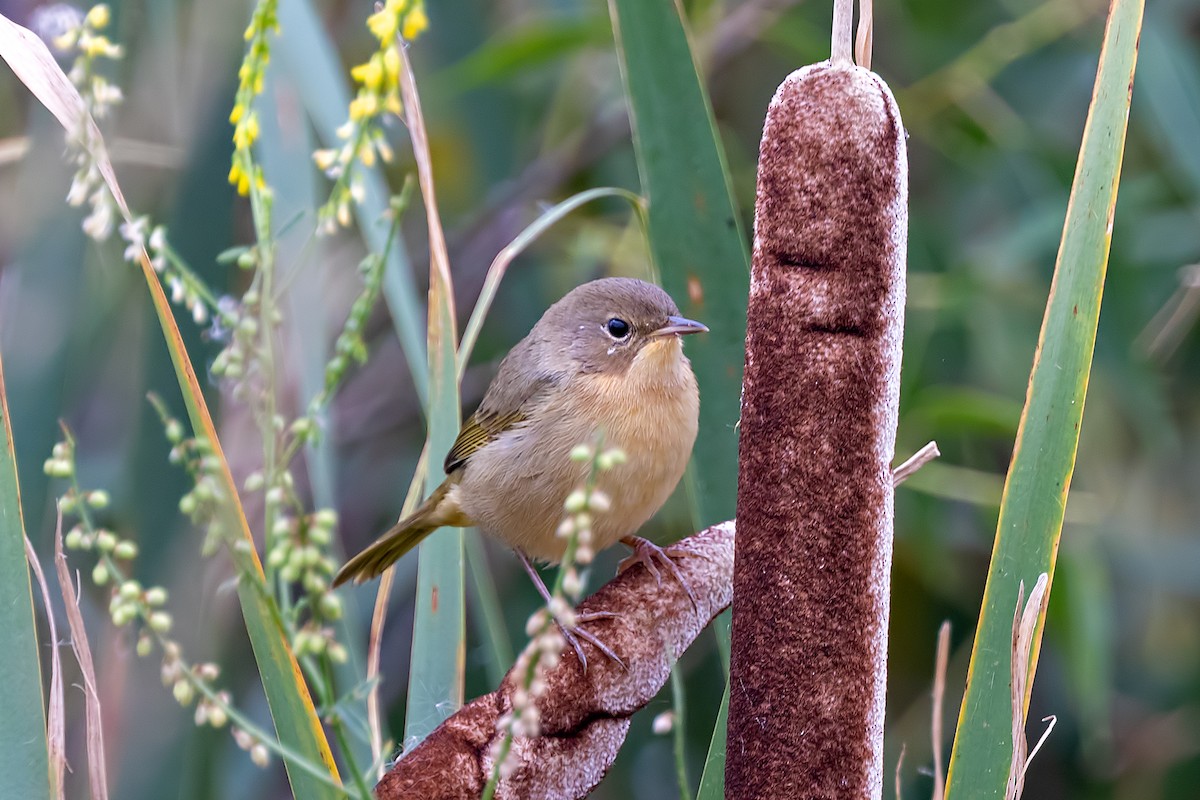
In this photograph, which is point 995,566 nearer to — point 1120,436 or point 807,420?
point 807,420

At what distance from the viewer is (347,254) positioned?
3.99 m

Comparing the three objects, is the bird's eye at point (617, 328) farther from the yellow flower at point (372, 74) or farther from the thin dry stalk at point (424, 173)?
the yellow flower at point (372, 74)

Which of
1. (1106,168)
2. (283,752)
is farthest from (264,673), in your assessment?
(1106,168)

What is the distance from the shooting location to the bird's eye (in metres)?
2.80

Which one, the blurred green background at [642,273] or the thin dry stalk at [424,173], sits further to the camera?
the blurred green background at [642,273]

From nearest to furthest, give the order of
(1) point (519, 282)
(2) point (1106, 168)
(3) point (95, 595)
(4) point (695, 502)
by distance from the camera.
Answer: (2) point (1106, 168) → (4) point (695, 502) → (3) point (95, 595) → (1) point (519, 282)

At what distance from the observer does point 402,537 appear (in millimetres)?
2779

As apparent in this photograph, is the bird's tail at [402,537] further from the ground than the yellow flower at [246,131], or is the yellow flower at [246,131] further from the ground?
the yellow flower at [246,131]

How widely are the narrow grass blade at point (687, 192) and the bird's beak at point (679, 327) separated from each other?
0.68 feet

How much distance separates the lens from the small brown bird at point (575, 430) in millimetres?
2561

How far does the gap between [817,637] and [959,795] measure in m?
0.29

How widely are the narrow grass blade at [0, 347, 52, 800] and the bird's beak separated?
124 centimetres

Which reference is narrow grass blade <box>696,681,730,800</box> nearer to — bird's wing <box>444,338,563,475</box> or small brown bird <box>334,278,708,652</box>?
small brown bird <box>334,278,708,652</box>

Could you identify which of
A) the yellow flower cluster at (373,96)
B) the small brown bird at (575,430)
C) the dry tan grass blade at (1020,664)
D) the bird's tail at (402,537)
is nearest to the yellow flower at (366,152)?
the yellow flower cluster at (373,96)
